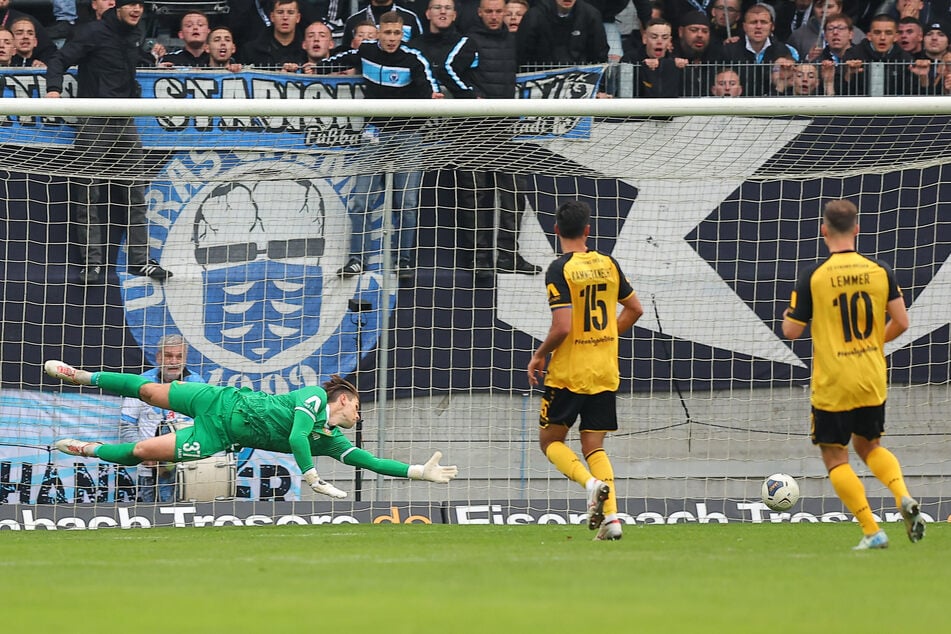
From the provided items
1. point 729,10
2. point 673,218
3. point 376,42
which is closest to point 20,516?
point 376,42

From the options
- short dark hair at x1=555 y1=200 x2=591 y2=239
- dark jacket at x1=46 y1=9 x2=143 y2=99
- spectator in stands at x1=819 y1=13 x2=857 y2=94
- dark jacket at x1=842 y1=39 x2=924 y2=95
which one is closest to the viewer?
short dark hair at x1=555 y1=200 x2=591 y2=239

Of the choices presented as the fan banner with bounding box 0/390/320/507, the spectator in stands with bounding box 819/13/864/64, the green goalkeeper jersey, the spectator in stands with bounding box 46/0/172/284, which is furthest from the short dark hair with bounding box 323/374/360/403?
the spectator in stands with bounding box 819/13/864/64

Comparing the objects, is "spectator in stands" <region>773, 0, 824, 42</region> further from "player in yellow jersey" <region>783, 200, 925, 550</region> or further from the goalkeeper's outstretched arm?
"player in yellow jersey" <region>783, 200, 925, 550</region>

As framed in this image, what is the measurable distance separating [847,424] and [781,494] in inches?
104

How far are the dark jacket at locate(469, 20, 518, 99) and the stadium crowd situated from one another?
0.07 feet

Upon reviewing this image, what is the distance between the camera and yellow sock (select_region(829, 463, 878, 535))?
7.20 meters

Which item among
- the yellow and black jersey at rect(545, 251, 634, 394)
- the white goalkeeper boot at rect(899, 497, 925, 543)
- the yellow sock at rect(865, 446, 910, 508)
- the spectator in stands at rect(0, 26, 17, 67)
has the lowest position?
the white goalkeeper boot at rect(899, 497, 925, 543)

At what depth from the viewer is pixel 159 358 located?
470 inches

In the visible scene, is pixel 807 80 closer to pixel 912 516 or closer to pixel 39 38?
pixel 912 516

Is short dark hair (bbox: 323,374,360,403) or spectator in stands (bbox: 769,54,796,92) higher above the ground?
spectator in stands (bbox: 769,54,796,92)

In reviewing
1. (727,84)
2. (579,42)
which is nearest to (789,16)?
(727,84)

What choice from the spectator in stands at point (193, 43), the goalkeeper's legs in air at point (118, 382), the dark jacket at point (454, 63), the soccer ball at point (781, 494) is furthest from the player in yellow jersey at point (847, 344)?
the spectator in stands at point (193, 43)

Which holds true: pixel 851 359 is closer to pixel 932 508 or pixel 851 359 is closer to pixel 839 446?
pixel 839 446

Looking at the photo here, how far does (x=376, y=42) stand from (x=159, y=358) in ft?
11.7
